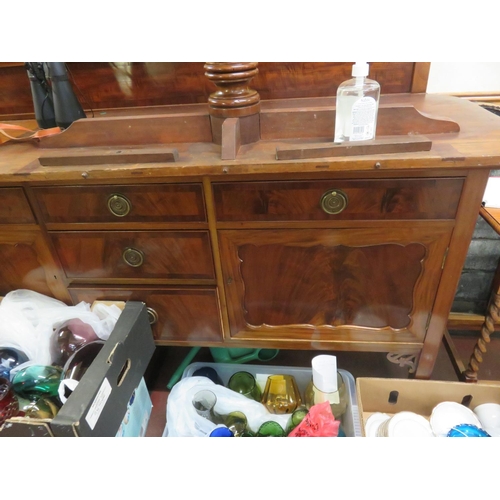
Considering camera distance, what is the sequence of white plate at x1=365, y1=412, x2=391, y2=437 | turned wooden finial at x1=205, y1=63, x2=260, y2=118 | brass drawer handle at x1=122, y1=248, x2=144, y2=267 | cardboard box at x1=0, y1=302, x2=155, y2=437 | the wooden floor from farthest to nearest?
the wooden floor
white plate at x1=365, y1=412, x2=391, y2=437
brass drawer handle at x1=122, y1=248, x2=144, y2=267
turned wooden finial at x1=205, y1=63, x2=260, y2=118
cardboard box at x1=0, y1=302, x2=155, y2=437

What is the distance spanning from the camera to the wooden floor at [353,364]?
1.14 meters

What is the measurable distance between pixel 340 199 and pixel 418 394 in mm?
585

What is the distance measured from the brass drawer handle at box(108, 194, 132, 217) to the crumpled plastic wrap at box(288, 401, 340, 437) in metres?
0.60

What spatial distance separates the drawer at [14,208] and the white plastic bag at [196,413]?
561 mm

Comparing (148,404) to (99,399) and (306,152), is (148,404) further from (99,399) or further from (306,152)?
(306,152)

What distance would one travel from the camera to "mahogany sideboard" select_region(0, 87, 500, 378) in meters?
0.67

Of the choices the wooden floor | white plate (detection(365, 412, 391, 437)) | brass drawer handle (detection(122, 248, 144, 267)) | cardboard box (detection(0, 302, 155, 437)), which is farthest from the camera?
the wooden floor

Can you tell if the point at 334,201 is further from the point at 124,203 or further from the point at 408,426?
the point at 408,426

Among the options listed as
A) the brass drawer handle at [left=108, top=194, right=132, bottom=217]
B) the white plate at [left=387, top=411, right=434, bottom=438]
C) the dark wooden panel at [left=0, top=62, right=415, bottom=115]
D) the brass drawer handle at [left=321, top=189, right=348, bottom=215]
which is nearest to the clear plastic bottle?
the brass drawer handle at [left=321, top=189, right=348, bottom=215]

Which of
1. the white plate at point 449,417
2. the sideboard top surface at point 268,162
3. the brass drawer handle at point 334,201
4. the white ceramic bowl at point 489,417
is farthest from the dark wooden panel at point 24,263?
the white ceramic bowl at point 489,417

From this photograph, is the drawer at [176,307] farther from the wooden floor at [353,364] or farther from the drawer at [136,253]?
the wooden floor at [353,364]

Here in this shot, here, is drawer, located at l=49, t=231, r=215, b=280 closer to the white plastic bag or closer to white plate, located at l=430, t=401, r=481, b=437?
the white plastic bag

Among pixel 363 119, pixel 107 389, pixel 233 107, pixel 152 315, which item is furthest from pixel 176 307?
pixel 363 119

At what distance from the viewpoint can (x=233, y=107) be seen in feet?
2.39
